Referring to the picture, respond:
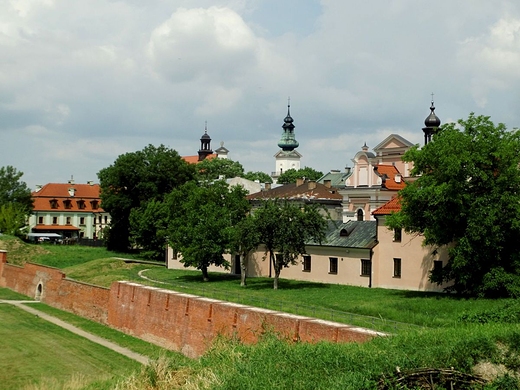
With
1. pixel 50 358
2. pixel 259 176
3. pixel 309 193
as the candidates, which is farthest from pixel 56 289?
pixel 259 176

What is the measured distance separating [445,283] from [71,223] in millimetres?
65274

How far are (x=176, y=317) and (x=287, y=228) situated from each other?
32.4ft

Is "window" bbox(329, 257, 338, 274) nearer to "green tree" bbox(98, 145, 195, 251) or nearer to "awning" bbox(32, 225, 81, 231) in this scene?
"green tree" bbox(98, 145, 195, 251)

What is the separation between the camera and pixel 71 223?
Result: 9012cm

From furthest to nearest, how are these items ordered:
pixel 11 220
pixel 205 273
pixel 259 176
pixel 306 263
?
1. pixel 259 176
2. pixel 11 220
3. pixel 205 273
4. pixel 306 263

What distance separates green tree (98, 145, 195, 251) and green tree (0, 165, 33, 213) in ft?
60.3

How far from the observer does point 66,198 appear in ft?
295

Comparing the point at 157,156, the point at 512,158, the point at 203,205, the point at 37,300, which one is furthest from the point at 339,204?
the point at 512,158

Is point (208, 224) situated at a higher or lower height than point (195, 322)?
higher

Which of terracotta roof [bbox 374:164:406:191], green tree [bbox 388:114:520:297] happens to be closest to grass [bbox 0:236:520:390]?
green tree [bbox 388:114:520:297]

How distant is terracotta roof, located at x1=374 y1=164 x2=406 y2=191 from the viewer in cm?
5334

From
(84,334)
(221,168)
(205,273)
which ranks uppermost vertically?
(221,168)

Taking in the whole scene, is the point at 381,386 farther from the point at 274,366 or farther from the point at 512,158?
the point at 512,158

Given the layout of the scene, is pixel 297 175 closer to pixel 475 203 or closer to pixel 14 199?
pixel 14 199
